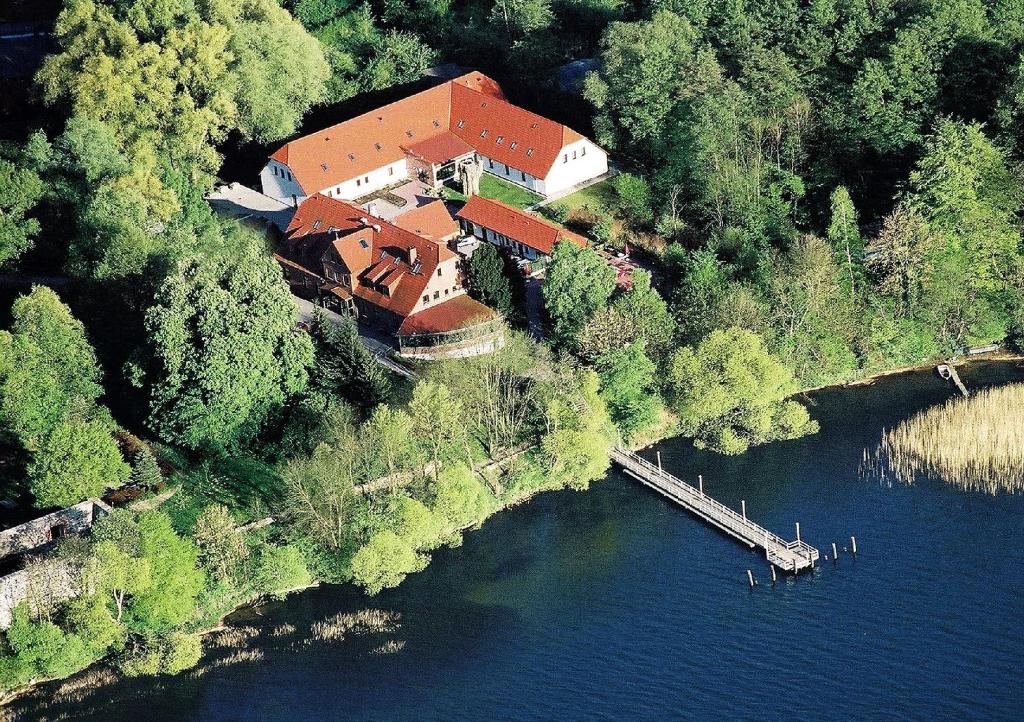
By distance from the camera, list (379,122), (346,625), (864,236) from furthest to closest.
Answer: (379,122)
(864,236)
(346,625)

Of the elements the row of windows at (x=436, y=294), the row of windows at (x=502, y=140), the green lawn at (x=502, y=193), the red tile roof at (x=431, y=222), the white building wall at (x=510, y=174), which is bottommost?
the row of windows at (x=436, y=294)

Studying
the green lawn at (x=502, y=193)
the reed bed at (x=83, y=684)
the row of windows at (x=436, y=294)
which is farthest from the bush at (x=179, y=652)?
the green lawn at (x=502, y=193)

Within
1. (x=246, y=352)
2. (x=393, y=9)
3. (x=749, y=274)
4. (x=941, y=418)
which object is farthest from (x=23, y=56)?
(x=941, y=418)

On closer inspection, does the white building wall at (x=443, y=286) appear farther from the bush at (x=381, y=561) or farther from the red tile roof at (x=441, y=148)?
the bush at (x=381, y=561)

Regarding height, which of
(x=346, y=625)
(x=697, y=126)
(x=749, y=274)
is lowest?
(x=346, y=625)

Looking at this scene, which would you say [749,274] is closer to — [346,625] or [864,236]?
[864,236]

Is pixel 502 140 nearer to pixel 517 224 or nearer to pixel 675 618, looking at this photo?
pixel 517 224

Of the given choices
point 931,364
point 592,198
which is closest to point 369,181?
point 592,198

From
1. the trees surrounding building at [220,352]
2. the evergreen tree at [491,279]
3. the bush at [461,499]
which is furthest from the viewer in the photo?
the evergreen tree at [491,279]
